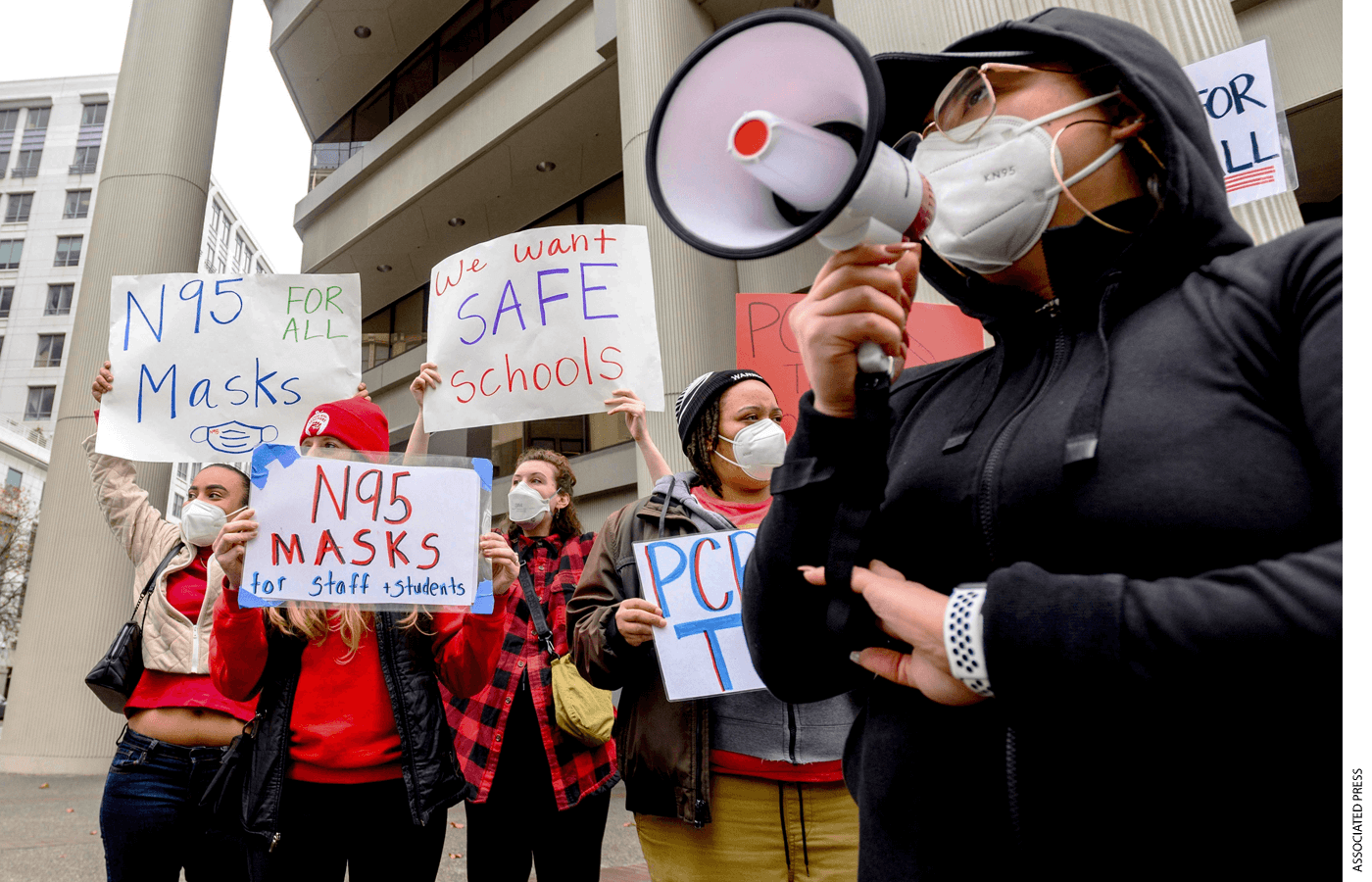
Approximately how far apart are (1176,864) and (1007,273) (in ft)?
2.21

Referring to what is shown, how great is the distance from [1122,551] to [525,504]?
2957mm

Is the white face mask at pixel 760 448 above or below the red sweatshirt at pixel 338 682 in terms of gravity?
above

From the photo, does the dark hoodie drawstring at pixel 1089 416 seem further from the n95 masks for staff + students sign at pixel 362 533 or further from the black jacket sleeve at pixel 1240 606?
the n95 masks for staff + students sign at pixel 362 533

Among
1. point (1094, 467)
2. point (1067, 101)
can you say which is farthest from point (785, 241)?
point (1067, 101)

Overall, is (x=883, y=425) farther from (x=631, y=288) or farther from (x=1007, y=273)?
(x=631, y=288)

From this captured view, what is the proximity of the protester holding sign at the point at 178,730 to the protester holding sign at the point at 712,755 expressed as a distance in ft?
3.66

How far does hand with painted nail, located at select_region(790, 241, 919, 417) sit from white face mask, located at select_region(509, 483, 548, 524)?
271 centimetres

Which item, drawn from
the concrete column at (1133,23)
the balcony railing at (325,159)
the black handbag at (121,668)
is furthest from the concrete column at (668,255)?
the balcony railing at (325,159)

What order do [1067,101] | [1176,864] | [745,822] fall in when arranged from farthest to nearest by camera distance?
[745,822], [1067,101], [1176,864]

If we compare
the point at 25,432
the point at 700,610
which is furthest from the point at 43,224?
the point at 700,610

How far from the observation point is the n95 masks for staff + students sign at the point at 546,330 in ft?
10.5

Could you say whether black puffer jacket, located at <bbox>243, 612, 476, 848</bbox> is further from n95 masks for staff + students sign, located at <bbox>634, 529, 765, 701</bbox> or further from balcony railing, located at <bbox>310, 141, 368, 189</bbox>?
balcony railing, located at <bbox>310, 141, 368, 189</bbox>

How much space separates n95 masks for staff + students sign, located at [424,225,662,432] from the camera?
3.21 meters

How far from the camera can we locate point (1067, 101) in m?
1.09
